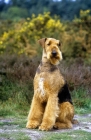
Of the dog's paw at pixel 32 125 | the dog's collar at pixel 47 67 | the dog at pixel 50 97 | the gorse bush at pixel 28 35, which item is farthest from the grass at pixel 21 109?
the gorse bush at pixel 28 35

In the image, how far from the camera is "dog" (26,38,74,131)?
24.6 ft

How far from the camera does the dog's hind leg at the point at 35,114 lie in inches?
305

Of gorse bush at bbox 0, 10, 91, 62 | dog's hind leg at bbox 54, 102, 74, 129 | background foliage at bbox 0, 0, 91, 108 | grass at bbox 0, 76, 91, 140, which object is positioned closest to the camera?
grass at bbox 0, 76, 91, 140

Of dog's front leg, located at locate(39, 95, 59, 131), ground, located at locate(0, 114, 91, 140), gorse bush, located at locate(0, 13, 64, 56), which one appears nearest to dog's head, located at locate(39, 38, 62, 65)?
dog's front leg, located at locate(39, 95, 59, 131)

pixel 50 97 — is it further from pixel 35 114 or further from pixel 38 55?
pixel 38 55

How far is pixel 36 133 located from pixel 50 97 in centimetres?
75

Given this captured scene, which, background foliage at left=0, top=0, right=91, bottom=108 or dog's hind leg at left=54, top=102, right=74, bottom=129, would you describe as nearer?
dog's hind leg at left=54, top=102, right=74, bottom=129

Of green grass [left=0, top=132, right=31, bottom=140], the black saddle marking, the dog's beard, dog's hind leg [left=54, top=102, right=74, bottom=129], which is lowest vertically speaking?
green grass [left=0, top=132, right=31, bottom=140]

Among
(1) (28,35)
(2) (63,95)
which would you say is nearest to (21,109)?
(2) (63,95)

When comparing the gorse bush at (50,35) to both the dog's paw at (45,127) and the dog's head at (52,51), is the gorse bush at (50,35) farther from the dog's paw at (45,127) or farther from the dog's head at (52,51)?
the dog's paw at (45,127)

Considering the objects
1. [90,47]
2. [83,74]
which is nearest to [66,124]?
[83,74]

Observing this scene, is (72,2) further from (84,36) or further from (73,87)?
(73,87)

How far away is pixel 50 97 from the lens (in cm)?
751

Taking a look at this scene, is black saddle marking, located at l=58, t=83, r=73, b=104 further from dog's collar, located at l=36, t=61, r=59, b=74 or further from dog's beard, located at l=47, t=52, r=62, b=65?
dog's beard, located at l=47, t=52, r=62, b=65
